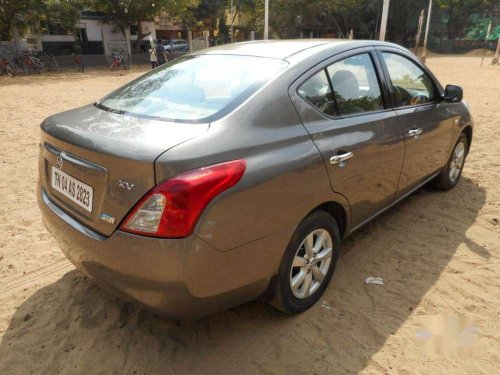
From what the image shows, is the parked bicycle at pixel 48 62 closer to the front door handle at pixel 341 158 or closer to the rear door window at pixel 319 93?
the rear door window at pixel 319 93

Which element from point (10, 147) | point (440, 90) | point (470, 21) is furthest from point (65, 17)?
point (470, 21)

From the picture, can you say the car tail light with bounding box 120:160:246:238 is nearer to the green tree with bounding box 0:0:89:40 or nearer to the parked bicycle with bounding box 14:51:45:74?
the parked bicycle with bounding box 14:51:45:74

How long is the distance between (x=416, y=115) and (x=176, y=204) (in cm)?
243

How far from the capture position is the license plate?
6.88 feet

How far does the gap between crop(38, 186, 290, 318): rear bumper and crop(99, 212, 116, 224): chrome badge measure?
67 mm

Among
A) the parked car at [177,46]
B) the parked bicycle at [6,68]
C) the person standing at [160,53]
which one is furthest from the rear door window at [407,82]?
the parked car at [177,46]

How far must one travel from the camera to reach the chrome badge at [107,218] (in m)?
1.96

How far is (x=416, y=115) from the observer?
3375 mm

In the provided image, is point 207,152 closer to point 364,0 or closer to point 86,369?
point 86,369

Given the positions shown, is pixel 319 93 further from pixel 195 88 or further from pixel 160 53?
pixel 160 53

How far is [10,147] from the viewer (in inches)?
255

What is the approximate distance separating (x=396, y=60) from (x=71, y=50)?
31.8m

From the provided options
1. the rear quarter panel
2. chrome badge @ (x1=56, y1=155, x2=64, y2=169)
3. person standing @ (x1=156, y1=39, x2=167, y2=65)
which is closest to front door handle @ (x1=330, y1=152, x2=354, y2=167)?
the rear quarter panel

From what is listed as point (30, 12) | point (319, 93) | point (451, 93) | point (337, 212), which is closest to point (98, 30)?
point (30, 12)
